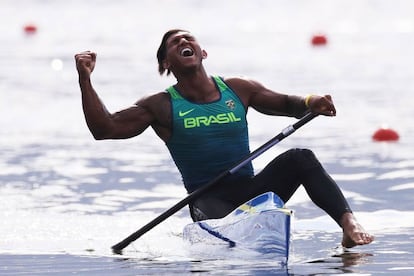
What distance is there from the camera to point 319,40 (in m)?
24.6

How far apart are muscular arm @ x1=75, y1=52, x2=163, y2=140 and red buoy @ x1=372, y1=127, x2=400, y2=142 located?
18.8 feet

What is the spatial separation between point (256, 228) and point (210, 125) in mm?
942

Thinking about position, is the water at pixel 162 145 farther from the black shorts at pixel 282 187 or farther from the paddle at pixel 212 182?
the black shorts at pixel 282 187

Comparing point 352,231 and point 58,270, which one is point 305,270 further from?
point 58,270

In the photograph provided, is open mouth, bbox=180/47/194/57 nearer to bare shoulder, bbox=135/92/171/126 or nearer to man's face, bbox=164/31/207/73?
man's face, bbox=164/31/207/73

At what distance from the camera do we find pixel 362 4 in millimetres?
32969

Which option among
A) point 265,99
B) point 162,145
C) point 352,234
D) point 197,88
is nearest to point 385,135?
point 162,145

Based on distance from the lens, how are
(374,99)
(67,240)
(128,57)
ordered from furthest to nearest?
(128,57)
(374,99)
(67,240)

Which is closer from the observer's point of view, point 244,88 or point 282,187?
point 282,187

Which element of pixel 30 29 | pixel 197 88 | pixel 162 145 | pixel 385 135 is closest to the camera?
pixel 197 88

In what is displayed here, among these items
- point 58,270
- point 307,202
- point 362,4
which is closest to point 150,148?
point 307,202

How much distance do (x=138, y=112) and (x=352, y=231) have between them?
60.7 inches

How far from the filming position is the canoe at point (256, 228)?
7934 mm

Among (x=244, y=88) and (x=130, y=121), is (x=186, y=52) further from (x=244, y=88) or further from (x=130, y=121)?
(x=130, y=121)
